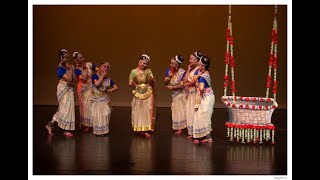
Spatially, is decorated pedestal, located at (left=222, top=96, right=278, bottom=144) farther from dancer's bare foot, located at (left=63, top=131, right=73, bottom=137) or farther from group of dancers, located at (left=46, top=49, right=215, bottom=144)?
dancer's bare foot, located at (left=63, top=131, right=73, bottom=137)

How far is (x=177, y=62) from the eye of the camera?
689cm

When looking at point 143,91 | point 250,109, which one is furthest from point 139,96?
point 250,109

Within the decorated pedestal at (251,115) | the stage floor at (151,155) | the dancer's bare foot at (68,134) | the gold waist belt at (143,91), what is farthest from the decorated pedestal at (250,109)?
the dancer's bare foot at (68,134)

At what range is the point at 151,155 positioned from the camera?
236 inches

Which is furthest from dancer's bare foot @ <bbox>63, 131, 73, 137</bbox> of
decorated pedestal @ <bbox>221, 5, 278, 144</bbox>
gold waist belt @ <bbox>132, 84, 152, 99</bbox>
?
decorated pedestal @ <bbox>221, 5, 278, 144</bbox>

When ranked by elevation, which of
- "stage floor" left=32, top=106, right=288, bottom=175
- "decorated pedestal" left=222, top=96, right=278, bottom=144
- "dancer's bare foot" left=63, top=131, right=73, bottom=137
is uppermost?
"decorated pedestal" left=222, top=96, right=278, bottom=144

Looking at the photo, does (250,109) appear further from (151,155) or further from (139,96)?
(139,96)

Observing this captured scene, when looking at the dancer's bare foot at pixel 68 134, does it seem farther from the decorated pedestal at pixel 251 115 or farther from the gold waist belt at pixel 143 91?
the decorated pedestal at pixel 251 115

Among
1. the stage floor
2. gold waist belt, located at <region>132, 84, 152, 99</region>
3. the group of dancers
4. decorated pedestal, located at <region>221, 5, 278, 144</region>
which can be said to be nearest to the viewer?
the stage floor

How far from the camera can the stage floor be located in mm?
5434

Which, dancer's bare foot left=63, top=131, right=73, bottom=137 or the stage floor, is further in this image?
dancer's bare foot left=63, top=131, right=73, bottom=137

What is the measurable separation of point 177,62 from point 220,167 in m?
1.79
